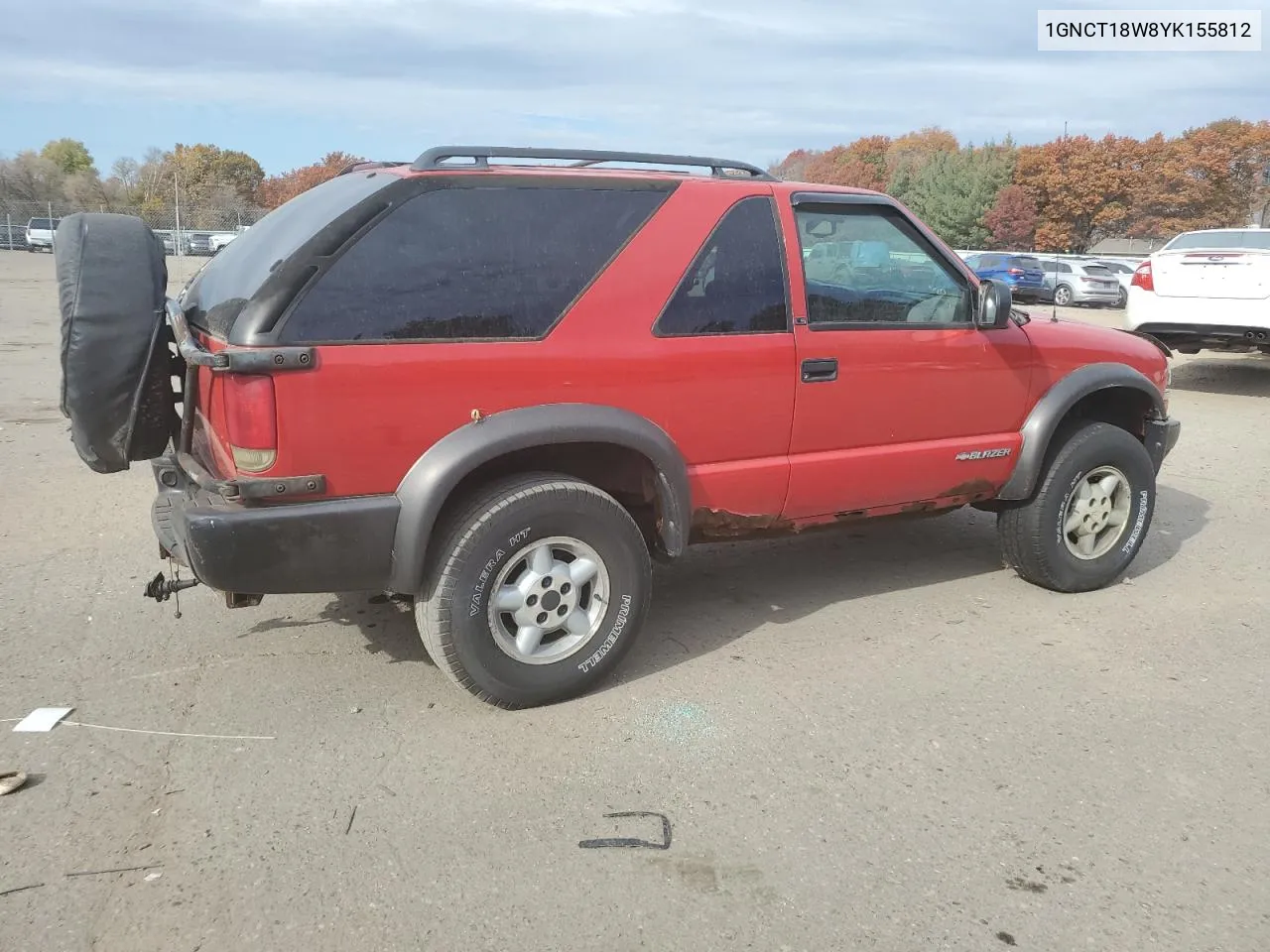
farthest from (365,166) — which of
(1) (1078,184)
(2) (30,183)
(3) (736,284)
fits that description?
(1) (1078,184)

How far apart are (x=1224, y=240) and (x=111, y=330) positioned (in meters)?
11.5

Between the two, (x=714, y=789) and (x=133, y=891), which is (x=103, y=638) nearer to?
(x=133, y=891)

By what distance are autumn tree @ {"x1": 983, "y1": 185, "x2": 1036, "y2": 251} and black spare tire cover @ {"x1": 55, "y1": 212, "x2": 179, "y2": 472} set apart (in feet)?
214

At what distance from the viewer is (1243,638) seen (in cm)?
445

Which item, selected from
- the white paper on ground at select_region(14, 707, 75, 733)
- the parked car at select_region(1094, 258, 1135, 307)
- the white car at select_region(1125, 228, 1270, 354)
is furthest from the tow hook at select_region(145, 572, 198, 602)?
the parked car at select_region(1094, 258, 1135, 307)

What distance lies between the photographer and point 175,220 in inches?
1426

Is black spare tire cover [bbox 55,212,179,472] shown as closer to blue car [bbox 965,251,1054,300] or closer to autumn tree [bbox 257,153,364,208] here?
blue car [bbox 965,251,1054,300]

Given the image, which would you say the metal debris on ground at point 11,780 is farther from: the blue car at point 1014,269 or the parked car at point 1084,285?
the parked car at point 1084,285

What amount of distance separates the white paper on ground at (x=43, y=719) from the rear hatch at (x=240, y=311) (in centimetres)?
99

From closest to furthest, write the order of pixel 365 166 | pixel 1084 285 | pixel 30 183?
pixel 365 166 < pixel 1084 285 < pixel 30 183

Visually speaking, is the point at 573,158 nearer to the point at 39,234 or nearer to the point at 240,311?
the point at 240,311

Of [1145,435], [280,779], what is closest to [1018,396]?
[1145,435]

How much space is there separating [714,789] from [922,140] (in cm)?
10100

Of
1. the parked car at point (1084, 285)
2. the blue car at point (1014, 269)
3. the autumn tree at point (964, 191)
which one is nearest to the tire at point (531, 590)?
the blue car at point (1014, 269)
